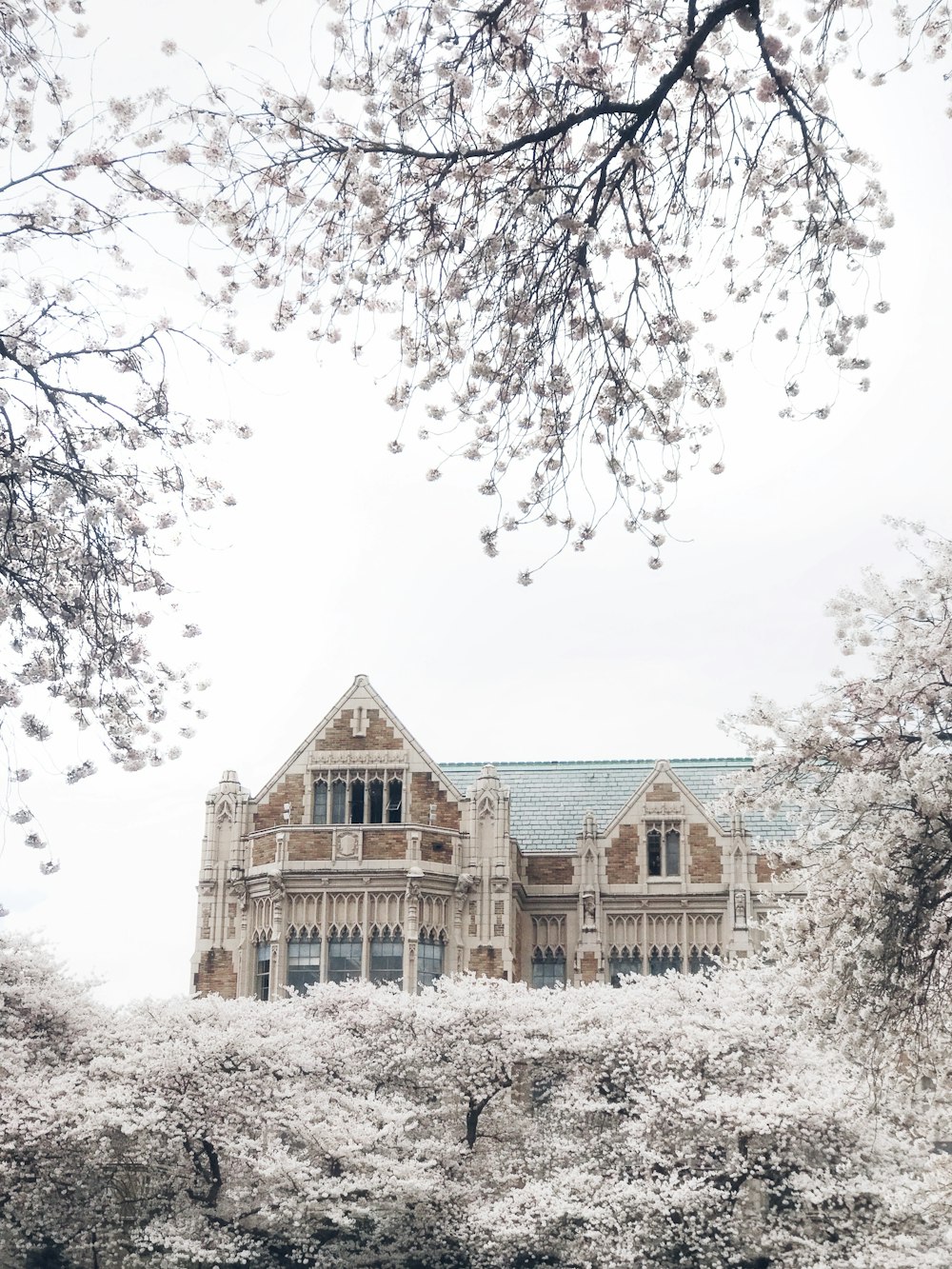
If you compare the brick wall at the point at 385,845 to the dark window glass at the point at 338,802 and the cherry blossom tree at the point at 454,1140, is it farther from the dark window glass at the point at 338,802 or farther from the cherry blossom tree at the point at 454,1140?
the cherry blossom tree at the point at 454,1140

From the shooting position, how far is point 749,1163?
25.1m

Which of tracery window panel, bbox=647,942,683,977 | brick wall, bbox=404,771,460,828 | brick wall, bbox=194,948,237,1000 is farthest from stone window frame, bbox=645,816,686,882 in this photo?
brick wall, bbox=194,948,237,1000

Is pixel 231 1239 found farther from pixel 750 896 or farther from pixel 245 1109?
pixel 750 896

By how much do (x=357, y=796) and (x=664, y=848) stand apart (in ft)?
23.3

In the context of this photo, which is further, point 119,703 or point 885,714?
point 885,714

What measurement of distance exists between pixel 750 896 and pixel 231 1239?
46.4ft

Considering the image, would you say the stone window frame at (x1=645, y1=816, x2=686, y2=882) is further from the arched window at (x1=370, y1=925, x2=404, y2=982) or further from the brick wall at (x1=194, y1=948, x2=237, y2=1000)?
the brick wall at (x1=194, y1=948, x2=237, y2=1000)

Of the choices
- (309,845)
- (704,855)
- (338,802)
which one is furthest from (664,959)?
(309,845)

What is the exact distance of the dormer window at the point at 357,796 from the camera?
107 ft

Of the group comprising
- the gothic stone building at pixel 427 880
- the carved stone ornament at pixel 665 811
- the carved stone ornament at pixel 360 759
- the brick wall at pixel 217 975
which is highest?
the carved stone ornament at pixel 360 759

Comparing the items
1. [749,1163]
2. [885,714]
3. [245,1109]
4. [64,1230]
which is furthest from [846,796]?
[64,1230]

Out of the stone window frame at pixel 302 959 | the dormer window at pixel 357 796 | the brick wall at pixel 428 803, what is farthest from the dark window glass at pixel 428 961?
the dormer window at pixel 357 796

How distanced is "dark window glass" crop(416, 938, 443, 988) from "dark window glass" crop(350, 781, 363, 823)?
298 centimetres

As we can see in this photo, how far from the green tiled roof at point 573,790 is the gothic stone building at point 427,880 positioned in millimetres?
1231
